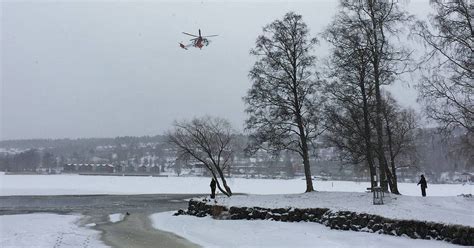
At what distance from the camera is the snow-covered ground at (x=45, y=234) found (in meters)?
21.2

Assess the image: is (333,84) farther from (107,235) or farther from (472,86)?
(107,235)

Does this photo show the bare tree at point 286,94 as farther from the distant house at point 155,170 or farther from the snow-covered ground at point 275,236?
the distant house at point 155,170

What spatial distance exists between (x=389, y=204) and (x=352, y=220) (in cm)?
233

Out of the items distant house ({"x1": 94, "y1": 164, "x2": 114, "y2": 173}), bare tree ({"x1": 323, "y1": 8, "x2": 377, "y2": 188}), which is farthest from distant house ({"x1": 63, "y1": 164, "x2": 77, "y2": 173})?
bare tree ({"x1": 323, "y1": 8, "x2": 377, "y2": 188})

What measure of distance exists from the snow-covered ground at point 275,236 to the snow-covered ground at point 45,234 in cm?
453

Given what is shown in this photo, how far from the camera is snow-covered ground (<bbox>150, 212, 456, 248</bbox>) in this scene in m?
19.0

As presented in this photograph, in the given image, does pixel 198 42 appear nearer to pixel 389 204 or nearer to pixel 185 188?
pixel 389 204

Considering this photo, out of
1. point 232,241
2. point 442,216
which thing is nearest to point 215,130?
point 232,241

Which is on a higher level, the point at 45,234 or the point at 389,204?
the point at 389,204

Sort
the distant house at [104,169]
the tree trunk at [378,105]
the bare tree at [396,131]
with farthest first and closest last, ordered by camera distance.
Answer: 1. the distant house at [104,169]
2. the bare tree at [396,131]
3. the tree trunk at [378,105]

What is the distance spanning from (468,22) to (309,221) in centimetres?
1281

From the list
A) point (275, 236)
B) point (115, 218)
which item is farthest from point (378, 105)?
point (115, 218)

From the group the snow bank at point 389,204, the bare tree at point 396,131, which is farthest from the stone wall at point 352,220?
the bare tree at point 396,131

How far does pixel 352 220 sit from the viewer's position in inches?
894
